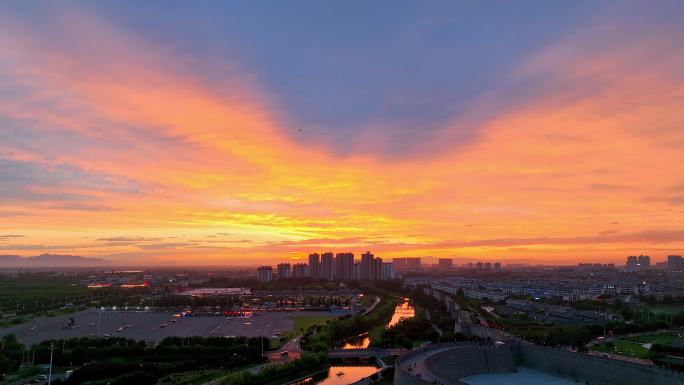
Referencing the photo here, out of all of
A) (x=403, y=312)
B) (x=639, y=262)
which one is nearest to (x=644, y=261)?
(x=639, y=262)

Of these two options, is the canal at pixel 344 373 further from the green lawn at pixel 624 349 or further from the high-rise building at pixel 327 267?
the high-rise building at pixel 327 267

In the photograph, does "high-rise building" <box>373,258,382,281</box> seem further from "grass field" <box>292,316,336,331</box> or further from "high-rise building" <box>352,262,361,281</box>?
"grass field" <box>292,316,336,331</box>

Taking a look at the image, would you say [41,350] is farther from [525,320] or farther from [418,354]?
[525,320]

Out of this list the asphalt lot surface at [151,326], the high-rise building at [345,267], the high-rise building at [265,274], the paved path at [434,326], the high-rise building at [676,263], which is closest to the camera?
the asphalt lot surface at [151,326]

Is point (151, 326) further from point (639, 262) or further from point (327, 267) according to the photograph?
point (639, 262)

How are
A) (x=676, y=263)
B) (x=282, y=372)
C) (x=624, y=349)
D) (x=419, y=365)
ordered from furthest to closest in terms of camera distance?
(x=676, y=263)
(x=624, y=349)
(x=282, y=372)
(x=419, y=365)

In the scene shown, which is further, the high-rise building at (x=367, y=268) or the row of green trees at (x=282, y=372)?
the high-rise building at (x=367, y=268)

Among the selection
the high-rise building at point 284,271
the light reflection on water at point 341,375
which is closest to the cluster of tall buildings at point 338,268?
the high-rise building at point 284,271

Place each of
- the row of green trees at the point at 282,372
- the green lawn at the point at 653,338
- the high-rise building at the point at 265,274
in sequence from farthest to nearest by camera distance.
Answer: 1. the high-rise building at the point at 265,274
2. the green lawn at the point at 653,338
3. the row of green trees at the point at 282,372
